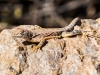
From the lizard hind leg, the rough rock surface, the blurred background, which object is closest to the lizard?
the lizard hind leg

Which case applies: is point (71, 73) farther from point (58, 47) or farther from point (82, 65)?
point (58, 47)

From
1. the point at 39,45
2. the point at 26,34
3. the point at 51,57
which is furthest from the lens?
the point at 26,34

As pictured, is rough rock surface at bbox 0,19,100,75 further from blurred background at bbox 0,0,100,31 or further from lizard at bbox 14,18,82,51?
blurred background at bbox 0,0,100,31

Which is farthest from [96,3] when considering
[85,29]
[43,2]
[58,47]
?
[58,47]

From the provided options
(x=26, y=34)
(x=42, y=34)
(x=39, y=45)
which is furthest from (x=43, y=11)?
(x=39, y=45)

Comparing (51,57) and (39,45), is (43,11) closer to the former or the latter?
(39,45)

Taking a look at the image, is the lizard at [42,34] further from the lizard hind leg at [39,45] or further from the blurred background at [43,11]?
the blurred background at [43,11]

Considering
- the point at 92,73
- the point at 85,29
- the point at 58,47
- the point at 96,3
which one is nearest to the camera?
the point at 92,73
